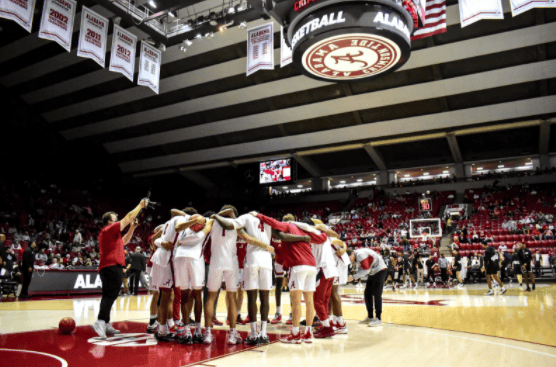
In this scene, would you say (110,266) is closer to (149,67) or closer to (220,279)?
(220,279)

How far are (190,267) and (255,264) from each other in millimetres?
798

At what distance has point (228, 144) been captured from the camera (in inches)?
1195

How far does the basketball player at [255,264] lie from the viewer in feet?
16.0

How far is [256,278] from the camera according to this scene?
498 centimetres

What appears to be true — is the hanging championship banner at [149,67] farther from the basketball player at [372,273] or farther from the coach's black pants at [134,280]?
the basketball player at [372,273]

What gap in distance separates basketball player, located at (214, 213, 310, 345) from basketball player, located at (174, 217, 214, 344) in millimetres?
342

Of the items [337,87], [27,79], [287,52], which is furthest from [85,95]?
[287,52]

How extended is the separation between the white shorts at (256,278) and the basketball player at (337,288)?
4.59 feet

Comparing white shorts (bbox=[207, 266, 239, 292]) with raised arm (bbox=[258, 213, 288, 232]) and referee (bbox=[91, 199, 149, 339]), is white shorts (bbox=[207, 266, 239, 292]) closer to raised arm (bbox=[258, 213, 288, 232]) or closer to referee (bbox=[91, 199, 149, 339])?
raised arm (bbox=[258, 213, 288, 232])

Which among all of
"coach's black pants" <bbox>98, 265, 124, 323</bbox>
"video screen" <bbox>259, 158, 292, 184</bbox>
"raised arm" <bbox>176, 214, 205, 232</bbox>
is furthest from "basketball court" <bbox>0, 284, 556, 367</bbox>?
"video screen" <bbox>259, 158, 292, 184</bbox>

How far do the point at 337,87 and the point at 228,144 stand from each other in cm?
1016

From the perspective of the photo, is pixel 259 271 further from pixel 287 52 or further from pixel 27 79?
pixel 27 79

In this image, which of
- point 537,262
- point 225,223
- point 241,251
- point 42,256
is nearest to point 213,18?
point 42,256

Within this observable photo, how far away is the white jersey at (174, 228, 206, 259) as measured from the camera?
500 cm
